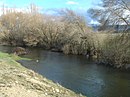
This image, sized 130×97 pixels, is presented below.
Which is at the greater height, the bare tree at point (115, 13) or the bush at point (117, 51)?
the bare tree at point (115, 13)

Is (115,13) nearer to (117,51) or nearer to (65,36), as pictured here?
(117,51)

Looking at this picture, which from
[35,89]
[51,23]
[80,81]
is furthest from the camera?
[51,23]

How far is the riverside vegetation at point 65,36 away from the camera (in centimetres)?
3766

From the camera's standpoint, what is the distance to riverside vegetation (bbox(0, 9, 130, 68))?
124 feet

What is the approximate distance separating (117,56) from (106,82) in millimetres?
12665

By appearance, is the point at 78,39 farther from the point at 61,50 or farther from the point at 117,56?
the point at 117,56

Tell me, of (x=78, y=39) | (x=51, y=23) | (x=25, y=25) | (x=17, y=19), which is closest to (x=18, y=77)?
(x=78, y=39)

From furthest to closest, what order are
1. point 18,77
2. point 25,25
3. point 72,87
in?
point 25,25
point 72,87
point 18,77

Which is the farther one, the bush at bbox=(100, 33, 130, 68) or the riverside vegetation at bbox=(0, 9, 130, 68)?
the riverside vegetation at bbox=(0, 9, 130, 68)

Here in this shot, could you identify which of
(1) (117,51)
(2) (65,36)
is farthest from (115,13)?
(2) (65,36)

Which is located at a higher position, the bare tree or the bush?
the bare tree

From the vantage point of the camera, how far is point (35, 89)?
43.0 feet

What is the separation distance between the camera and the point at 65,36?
197 ft

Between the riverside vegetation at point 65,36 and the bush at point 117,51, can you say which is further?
the riverside vegetation at point 65,36
